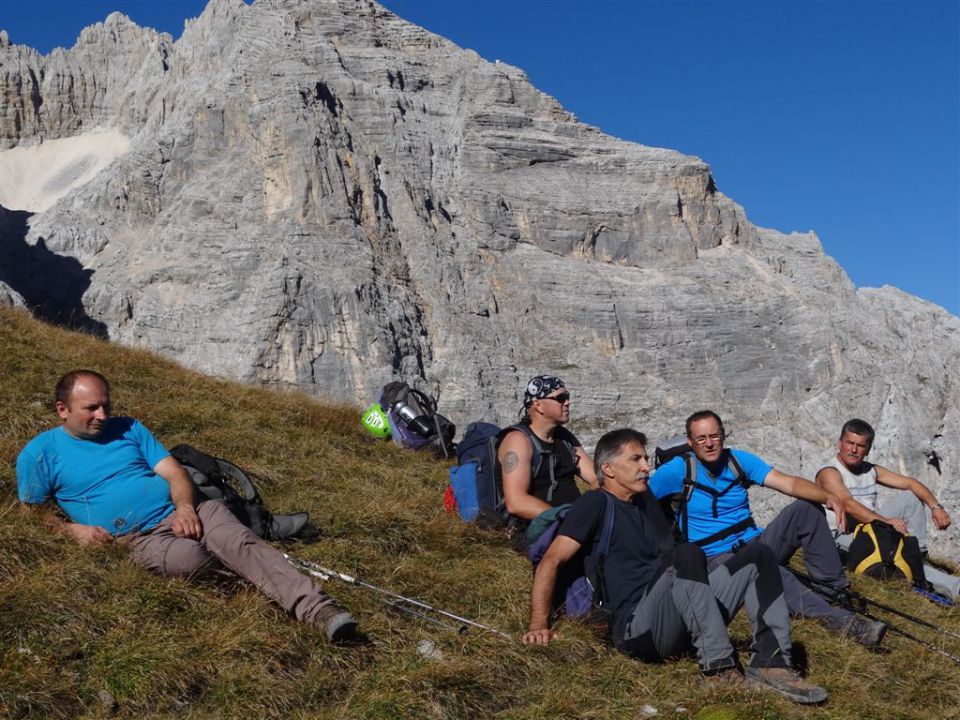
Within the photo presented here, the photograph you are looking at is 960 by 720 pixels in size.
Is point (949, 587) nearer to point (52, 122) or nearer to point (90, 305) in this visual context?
point (90, 305)

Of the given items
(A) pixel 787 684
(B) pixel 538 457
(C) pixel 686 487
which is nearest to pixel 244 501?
(B) pixel 538 457

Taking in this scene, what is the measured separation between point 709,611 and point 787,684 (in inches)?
25.3

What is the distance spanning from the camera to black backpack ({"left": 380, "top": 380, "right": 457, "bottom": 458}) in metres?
12.9

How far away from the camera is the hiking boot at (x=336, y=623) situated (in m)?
5.54

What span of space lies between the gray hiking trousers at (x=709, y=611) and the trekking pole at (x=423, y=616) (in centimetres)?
109

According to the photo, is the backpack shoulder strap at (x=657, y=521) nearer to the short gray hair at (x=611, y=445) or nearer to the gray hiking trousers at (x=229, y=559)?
the short gray hair at (x=611, y=445)

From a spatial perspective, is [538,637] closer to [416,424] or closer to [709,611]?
[709,611]

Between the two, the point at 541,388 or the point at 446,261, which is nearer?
the point at 541,388

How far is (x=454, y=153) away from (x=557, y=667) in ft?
360

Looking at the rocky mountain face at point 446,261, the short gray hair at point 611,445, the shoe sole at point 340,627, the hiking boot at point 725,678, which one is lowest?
the shoe sole at point 340,627

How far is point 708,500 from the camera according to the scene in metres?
7.59

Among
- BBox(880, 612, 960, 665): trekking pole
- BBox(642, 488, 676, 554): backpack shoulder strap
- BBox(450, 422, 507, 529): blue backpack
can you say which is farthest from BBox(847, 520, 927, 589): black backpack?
BBox(450, 422, 507, 529): blue backpack

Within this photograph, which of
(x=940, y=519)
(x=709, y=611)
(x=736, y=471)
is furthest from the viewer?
(x=940, y=519)

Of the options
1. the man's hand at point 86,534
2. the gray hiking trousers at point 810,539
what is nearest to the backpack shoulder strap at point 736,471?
the gray hiking trousers at point 810,539
